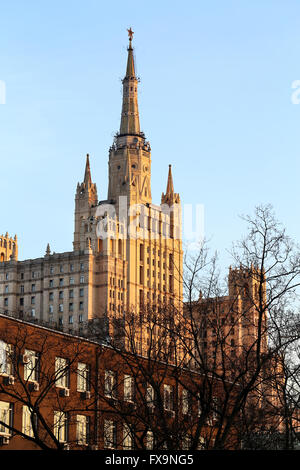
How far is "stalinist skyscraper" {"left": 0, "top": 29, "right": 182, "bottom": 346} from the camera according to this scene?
17212 cm

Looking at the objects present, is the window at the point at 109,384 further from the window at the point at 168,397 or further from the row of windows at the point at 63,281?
the row of windows at the point at 63,281

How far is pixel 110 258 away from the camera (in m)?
175

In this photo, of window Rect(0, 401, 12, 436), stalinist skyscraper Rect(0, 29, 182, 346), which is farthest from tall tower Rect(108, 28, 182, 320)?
window Rect(0, 401, 12, 436)

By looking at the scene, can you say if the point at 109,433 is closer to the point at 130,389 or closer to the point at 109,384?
the point at 109,384

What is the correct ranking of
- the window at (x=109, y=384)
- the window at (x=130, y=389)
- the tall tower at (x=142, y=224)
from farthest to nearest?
the tall tower at (x=142, y=224), the window at (x=130, y=389), the window at (x=109, y=384)

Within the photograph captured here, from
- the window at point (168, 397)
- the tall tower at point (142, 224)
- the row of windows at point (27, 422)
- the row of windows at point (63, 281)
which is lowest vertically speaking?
the row of windows at point (27, 422)

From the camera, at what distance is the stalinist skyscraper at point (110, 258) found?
172m

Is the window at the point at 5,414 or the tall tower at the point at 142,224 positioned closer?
the window at the point at 5,414

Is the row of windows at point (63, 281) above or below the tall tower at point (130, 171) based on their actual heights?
below

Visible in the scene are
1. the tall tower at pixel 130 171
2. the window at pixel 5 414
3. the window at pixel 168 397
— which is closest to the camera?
the window at pixel 168 397

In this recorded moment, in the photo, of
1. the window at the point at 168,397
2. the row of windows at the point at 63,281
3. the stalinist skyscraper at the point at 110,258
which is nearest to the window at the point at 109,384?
the window at the point at 168,397

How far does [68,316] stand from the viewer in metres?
171
